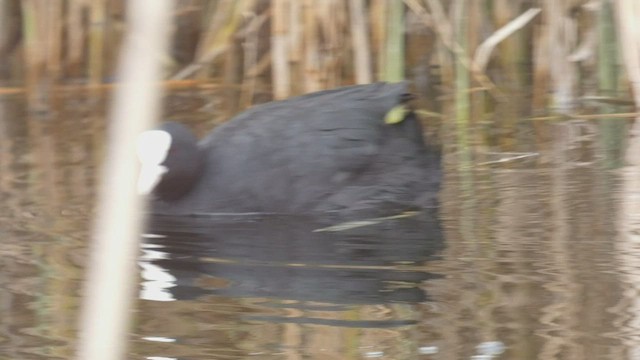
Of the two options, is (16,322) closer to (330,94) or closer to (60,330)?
(60,330)

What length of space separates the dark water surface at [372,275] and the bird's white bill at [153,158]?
0.20m

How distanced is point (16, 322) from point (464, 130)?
2.47 m

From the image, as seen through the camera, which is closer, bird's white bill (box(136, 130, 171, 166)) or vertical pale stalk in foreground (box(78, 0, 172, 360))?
vertical pale stalk in foreground (box(78, 0, 172, 360))

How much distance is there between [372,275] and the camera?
293 cm

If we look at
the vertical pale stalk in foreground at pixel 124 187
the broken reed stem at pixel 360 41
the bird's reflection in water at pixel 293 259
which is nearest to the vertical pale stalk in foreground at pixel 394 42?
the broken reed stem at pixel 360 41

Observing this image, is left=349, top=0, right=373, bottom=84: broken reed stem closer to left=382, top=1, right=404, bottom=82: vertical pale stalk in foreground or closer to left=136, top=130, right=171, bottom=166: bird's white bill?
left=382, top=1, right=404, bottom=82: vertical pale stalk in foreground

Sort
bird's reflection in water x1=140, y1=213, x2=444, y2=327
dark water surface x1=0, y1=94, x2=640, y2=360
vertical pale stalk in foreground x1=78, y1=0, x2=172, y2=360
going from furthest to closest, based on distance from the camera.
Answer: bird's reflection in water x1=140, y1=213, x2=444, y2=327, dark water surface x1=0, y1=94, x2=640, y2=360, vertical pale stalk in foreground x1=78, y1=0, x2=172, y2=360

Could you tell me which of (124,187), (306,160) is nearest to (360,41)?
(306,160)

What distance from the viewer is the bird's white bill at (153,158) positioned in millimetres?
3937

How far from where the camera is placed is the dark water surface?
2393 millimetres

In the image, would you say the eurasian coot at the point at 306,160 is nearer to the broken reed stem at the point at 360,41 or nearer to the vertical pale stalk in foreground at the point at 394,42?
the vertical pale stalk in foreground at the point at 394,42

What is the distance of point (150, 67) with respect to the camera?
2.78ft

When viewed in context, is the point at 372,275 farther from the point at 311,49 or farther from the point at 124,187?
the point at 124,187

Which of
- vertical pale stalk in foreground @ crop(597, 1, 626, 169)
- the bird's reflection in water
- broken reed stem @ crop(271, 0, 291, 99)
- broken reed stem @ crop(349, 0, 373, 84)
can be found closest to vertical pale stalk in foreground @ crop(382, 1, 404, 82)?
broken reed stem @ crop(349, 0, 373, 84)
